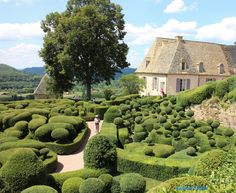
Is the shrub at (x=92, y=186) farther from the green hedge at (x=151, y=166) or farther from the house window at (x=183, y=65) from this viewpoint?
the house window at (x=183, y=65)

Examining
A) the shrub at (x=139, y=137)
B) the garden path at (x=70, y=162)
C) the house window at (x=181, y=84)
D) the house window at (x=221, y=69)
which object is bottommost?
the garden path at (x=70, y=162)

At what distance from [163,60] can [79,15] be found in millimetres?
12609

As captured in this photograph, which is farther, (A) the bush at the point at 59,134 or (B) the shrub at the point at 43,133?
(B) the shrub at the point at 43,133

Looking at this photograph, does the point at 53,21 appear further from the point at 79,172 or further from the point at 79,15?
the point at 79,172

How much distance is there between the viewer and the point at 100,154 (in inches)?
607

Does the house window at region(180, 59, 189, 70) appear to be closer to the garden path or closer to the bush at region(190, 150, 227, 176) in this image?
the garden path

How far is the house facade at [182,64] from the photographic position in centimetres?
4344

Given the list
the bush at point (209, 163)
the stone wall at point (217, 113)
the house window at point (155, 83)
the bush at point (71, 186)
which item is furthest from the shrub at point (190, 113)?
the house window at point (155, 83)

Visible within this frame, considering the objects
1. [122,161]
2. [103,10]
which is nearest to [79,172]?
[122,161]

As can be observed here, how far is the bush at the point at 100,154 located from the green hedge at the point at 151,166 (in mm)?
1494

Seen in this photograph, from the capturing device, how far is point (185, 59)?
145 ft

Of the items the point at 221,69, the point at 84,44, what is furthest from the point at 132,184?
the point at 221,69

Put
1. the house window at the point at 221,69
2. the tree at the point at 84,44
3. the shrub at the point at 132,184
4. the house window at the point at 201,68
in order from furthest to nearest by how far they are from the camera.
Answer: the house window at the point at 221,69, the house window at the point at 201,68, the tree at the point at 84,44, the shrub at the point at 132,184

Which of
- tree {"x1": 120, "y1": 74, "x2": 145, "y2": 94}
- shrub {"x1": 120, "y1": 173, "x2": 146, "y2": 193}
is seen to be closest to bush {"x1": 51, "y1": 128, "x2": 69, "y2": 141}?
shrub {"x1": 120, "y1": 173, "x2": 146, "y2": 193}
